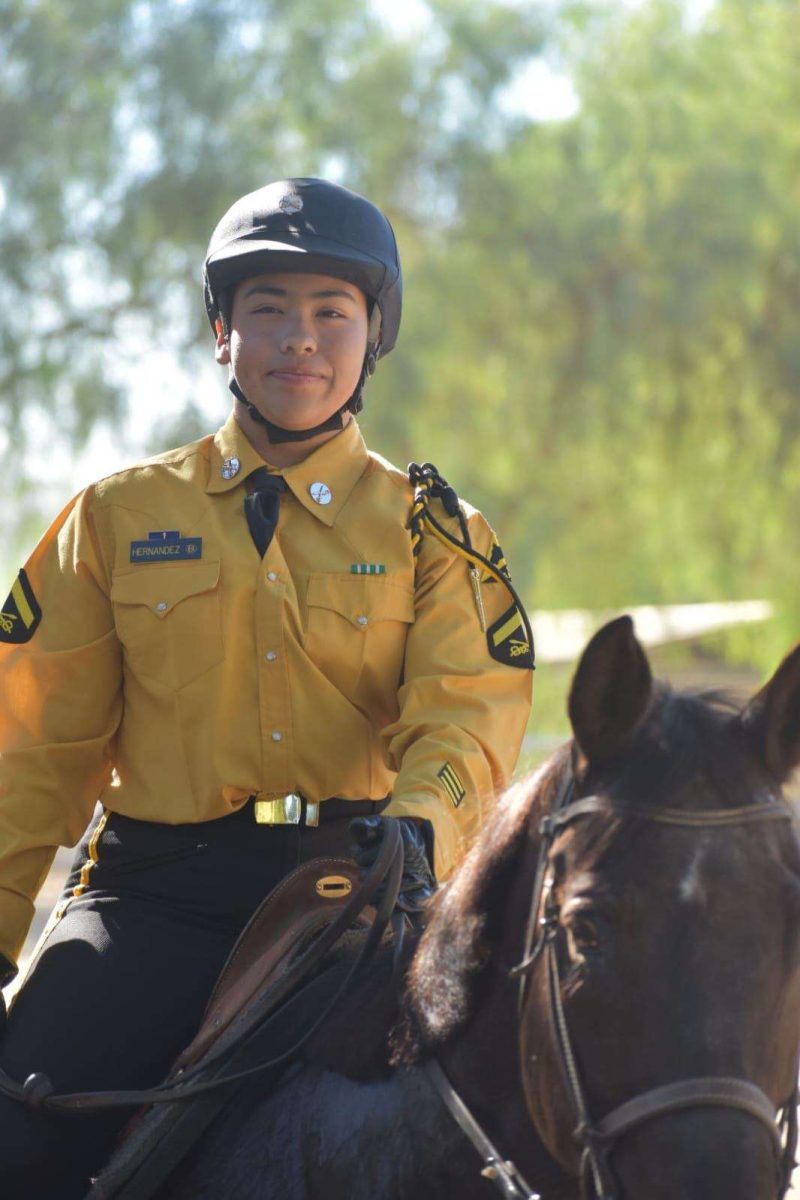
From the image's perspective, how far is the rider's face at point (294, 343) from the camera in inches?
112

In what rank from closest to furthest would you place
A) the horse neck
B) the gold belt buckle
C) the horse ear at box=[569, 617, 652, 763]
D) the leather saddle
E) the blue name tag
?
the horse ear at box=[569, 617, 652, 763]
the horse neck
the leather saddle
the gold belt buckle
the blue name tag

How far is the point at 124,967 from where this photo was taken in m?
2.49

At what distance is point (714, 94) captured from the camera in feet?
58.7

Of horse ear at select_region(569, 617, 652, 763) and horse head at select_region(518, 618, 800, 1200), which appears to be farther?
horse ear at select_region(569, 617, 652, 763)

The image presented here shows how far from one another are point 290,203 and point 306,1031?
1498mm

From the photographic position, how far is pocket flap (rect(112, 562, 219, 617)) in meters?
2.71

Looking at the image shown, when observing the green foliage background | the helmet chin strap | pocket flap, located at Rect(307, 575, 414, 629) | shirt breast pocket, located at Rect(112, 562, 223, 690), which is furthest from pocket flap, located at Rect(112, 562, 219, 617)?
the green foliage background

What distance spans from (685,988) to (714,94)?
696 inches

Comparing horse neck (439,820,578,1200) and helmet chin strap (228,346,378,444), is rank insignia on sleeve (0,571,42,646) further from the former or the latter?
horse neck (439,820,578,1200)

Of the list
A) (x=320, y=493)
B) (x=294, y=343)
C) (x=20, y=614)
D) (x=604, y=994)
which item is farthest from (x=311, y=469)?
(x=604, y=994)

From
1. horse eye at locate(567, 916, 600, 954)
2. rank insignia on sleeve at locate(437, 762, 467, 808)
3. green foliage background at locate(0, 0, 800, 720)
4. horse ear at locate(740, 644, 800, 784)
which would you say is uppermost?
green foliage background at locate(0, 0, 800, 720)

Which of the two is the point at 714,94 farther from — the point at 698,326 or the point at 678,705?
the point at 678,705

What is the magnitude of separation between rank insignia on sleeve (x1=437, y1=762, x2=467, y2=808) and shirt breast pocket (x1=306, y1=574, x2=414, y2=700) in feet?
0.93

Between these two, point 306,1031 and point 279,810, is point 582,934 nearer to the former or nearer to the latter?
point 306,1031
